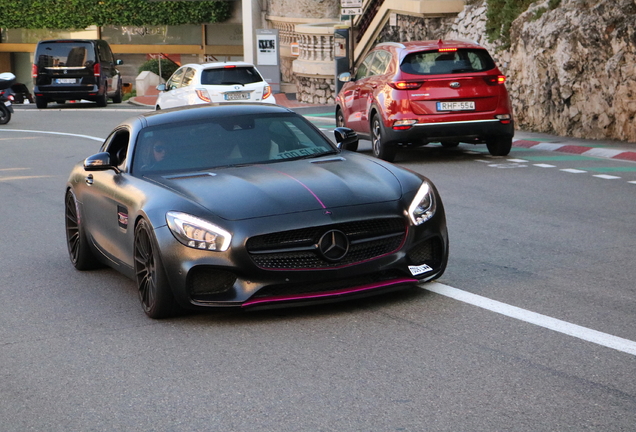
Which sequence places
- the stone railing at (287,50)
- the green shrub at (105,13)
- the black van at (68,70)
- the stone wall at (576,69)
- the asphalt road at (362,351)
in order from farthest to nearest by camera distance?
the green shrub at (105,13) → the stone railing at (287,50) → the black van at (68,70) → the stone wall at (576,69) → the asphalt road at (362,351)

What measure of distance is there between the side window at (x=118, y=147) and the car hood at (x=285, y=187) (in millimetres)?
932

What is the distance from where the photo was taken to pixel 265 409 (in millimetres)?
5062

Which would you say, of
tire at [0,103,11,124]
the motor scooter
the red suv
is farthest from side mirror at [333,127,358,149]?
tire at [0,103,11,124]

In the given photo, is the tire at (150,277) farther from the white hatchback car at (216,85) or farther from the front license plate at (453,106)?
the white hatchback car at (216,85)

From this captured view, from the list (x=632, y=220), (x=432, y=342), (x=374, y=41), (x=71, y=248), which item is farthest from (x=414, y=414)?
(x=374, y=41)

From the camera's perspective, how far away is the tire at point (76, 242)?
873 cm

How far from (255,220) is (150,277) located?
840 mm

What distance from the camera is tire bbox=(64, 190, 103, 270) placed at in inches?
344

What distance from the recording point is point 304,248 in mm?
6602

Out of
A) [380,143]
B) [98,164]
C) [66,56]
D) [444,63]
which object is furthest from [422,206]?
[66,56]

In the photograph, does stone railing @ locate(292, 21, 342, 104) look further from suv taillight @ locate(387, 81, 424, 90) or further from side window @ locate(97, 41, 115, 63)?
suv taillight @ locate(387, 81, 424, 90)

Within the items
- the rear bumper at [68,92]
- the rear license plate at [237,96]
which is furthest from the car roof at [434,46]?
the rear bumper at [68,92]

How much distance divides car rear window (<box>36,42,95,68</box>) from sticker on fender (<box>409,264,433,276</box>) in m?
28.7

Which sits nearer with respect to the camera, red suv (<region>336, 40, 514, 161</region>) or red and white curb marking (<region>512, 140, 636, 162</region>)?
red suv (<region>336, 40, 514, 161</region>)
